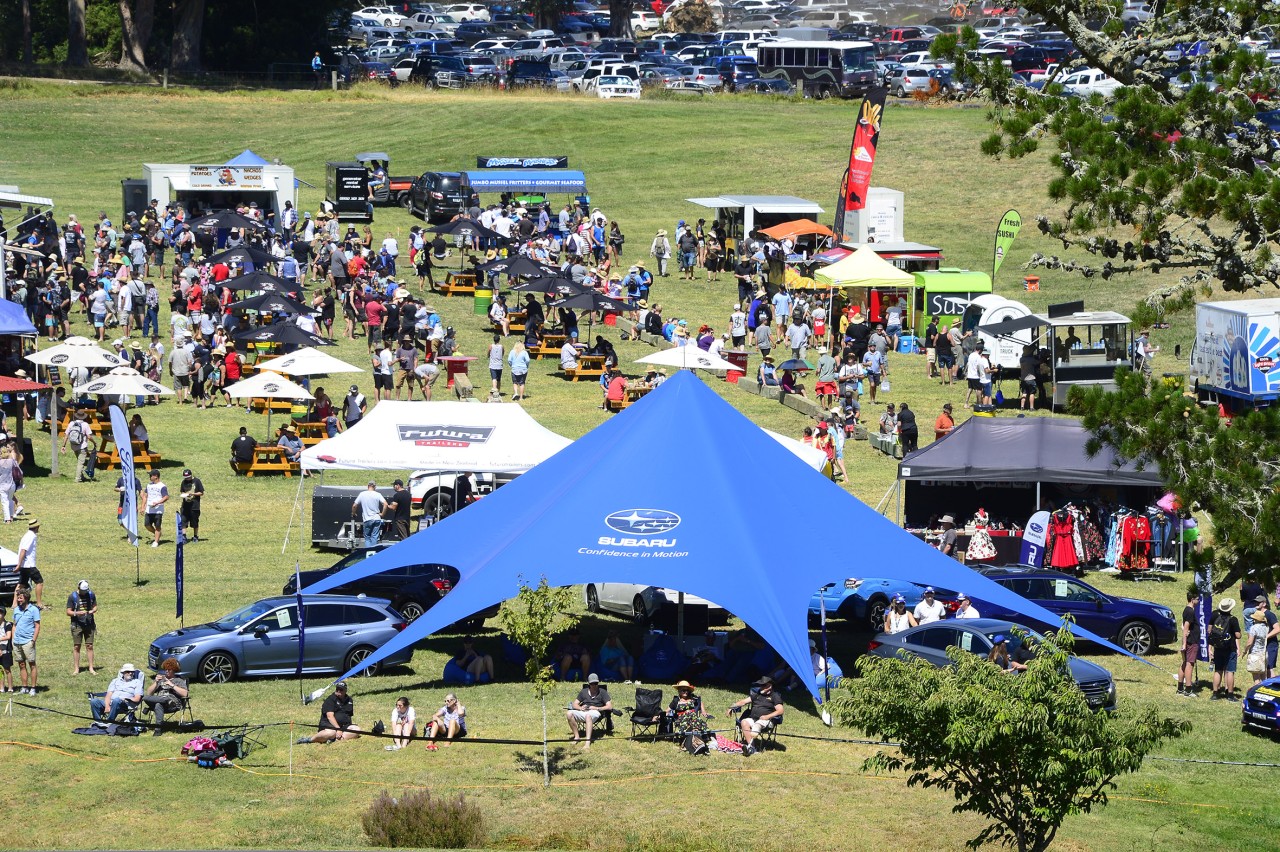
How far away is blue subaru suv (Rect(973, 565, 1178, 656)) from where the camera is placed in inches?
930

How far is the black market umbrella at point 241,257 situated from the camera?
43.0 metres

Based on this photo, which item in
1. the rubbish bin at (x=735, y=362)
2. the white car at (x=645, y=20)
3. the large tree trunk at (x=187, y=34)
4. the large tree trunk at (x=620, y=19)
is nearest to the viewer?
the rubbish bin at (x=735, y=362)

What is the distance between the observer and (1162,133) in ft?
46.1

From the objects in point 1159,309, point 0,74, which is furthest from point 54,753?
point 0,74

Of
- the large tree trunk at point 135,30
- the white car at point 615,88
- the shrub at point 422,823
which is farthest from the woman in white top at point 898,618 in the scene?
the large tree trunk at point 135,30

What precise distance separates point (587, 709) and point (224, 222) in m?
32.6

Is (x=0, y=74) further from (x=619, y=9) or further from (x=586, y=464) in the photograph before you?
(x=586, y=464)

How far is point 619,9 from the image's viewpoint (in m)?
105

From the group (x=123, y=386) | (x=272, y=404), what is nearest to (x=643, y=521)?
(x=123, y=386)

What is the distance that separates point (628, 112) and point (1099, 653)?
57.2 meters

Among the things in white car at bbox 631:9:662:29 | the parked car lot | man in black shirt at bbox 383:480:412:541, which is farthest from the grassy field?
white car at bbox 631:9:662:29

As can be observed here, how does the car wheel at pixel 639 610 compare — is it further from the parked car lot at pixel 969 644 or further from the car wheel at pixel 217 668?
the car wheel at pixel 217 668

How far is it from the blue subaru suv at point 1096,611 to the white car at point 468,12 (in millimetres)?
92393

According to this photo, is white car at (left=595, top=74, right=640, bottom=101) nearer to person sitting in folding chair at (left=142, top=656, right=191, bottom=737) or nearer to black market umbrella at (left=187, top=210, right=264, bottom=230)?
black market umbrella at (left=187, top=210, right=264, bottom=230)
